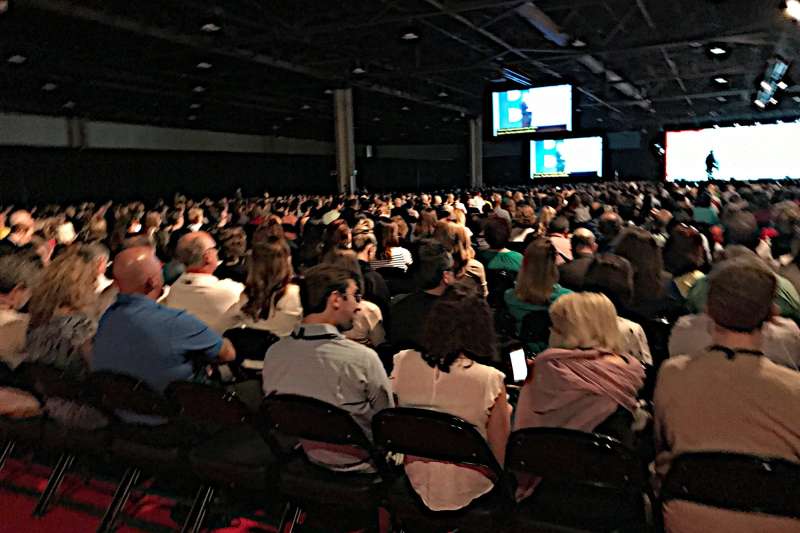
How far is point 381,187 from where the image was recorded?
40.0 metres

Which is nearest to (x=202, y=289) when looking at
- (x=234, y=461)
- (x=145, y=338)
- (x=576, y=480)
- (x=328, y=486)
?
(x=145, y=338)

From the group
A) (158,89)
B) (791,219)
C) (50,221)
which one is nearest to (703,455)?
(791,219)

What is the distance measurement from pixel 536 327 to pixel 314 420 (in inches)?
73.8

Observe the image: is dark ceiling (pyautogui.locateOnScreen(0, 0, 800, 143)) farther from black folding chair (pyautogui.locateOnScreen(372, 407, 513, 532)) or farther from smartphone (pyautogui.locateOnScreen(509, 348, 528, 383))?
black folding chair (pyautogui.locateOnScreen(372, 407, 513, 532))

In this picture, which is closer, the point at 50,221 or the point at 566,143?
the point at 50,221

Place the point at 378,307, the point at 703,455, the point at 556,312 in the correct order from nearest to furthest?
the point at 703,455 < the point at 556,312 < the point at 378,307

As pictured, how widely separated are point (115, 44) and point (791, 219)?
12.0 m

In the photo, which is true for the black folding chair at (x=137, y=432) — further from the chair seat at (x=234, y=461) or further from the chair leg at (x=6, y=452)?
the chair leg at (x=6, y=452)

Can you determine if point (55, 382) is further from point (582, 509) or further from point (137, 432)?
point (582, 509)

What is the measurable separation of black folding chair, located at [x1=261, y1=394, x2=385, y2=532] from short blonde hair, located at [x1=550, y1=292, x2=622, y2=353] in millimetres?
923

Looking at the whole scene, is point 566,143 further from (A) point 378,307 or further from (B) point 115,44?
(A) point 378,307

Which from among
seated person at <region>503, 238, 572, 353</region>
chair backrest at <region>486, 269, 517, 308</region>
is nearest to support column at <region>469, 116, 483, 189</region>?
chair backrest at <region>486, 269, 517, 308</region>

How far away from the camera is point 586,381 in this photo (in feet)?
7.97

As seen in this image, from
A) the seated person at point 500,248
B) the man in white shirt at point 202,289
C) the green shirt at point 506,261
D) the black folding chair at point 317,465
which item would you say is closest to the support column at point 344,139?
the seated person at point 500,248
